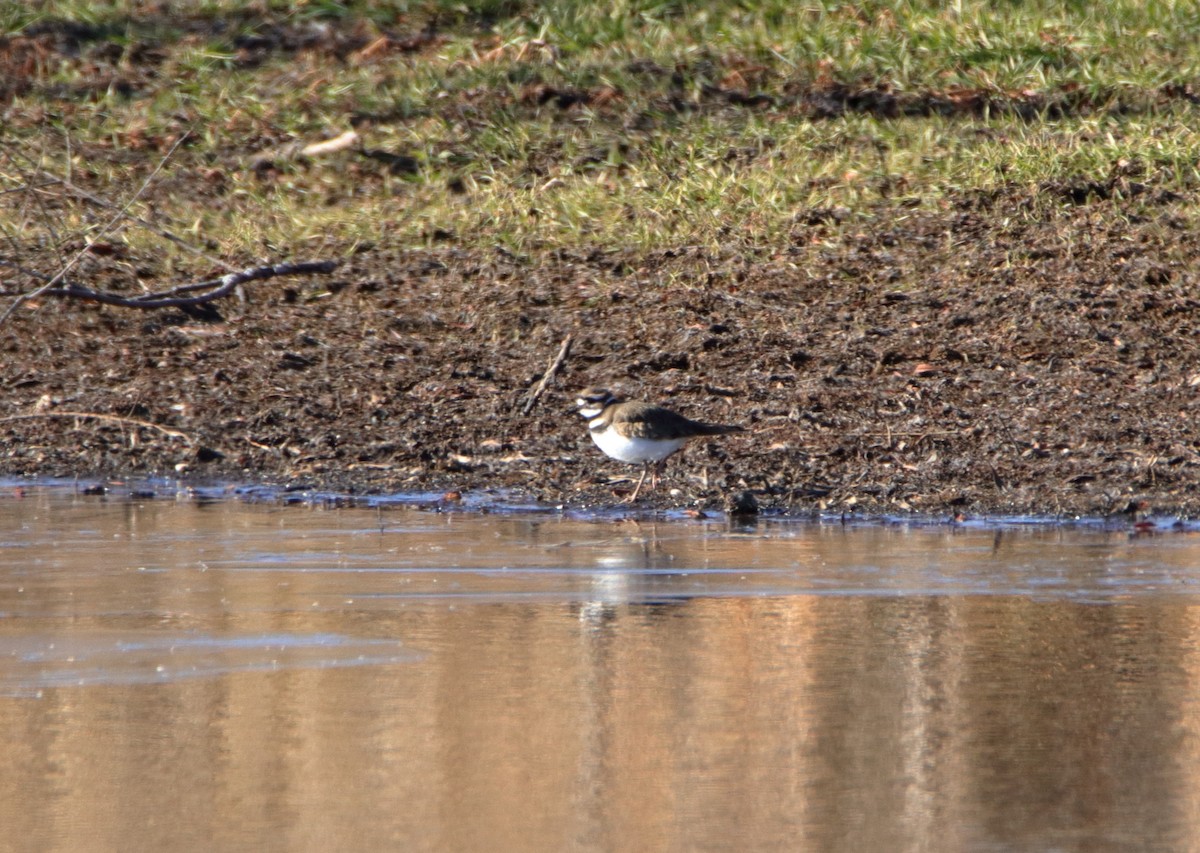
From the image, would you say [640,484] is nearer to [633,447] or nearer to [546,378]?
[633,447]

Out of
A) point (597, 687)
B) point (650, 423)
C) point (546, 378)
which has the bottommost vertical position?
point (597, 687)

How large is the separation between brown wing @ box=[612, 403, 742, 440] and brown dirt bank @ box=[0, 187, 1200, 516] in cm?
34

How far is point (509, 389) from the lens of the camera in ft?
36.4

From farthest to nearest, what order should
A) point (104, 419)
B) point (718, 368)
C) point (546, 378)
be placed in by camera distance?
point (718, 368) → point (546, 378) → point (104, 419)

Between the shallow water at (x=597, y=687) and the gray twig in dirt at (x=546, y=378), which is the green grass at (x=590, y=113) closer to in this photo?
the gray twig in dirt at (x=546, y=378)

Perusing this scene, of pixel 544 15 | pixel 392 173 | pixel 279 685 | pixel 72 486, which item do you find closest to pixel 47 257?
pixel 392 173

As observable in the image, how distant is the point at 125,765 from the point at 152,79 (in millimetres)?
13281

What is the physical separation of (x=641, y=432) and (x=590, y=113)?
23.6 ft

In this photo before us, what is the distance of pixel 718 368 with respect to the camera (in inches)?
440

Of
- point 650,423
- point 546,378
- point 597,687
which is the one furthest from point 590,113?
point 597,687

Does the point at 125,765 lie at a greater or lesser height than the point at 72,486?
lesser

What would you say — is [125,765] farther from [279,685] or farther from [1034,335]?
[1034,335]

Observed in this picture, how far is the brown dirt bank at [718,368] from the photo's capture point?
31.7 ft

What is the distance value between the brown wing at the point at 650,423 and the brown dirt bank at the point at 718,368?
1.11 ft
